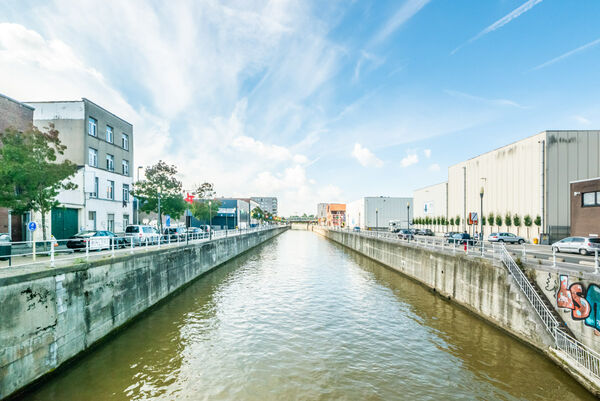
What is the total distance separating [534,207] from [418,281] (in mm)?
23391

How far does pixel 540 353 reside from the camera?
10.5 m

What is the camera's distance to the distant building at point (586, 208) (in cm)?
2688

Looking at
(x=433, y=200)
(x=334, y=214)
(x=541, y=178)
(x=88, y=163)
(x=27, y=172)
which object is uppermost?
(x=88, y=163)

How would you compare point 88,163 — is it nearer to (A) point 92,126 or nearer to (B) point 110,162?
(B) point 110,162

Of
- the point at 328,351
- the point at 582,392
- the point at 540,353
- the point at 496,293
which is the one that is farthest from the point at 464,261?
the point at 328,351

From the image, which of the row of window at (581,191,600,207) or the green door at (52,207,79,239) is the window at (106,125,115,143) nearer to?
the green door at (52,207,79,239)

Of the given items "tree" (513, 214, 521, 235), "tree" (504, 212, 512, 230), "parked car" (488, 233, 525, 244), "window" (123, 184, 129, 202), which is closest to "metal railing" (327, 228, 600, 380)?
"parked car" (488, 233, 525, 244)

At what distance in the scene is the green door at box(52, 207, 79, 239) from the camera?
25156 millimetres

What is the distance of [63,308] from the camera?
9602 mm

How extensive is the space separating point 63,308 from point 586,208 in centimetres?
3906

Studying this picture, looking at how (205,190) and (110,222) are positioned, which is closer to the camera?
(110,222)

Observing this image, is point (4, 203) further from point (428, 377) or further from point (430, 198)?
point (430, 198)

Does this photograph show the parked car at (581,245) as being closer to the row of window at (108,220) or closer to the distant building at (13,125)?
the row of window at (108,220)

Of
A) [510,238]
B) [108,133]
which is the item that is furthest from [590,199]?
[108,133]
